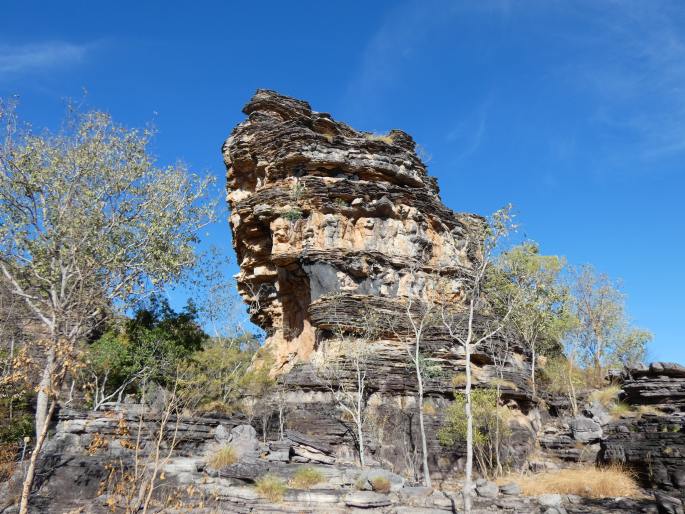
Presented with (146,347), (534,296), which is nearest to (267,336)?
(146,347)

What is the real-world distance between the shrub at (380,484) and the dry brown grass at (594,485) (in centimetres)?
546

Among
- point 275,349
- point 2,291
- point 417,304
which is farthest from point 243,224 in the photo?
point 2,291

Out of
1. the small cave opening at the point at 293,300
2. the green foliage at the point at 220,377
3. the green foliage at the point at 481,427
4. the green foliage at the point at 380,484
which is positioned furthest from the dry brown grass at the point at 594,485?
the small cave opening at the point at 293,300

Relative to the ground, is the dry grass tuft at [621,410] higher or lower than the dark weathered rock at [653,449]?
higher

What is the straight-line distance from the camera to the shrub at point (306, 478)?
1458 centimetres

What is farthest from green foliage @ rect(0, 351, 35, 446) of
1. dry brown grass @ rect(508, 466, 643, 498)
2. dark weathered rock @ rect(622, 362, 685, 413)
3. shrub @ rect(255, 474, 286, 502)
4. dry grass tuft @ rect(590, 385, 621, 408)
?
dry grass tuft @ rect(590, 385, 621, 408)

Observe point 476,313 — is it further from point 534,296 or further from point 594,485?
point 594,485

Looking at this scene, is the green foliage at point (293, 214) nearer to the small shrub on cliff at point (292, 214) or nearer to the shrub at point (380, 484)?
the small shrub on cliff at point (292, 214)

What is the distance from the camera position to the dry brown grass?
1578 centimetres

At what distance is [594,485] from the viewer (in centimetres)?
1619

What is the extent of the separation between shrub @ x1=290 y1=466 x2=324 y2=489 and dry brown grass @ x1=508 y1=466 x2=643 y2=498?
7.45m

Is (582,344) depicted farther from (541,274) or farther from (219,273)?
(219,273)

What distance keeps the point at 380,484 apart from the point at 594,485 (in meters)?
7.71

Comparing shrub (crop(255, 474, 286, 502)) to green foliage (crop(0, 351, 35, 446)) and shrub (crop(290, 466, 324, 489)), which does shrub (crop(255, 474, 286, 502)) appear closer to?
shrub (crop(290, 466, 324, 489))
